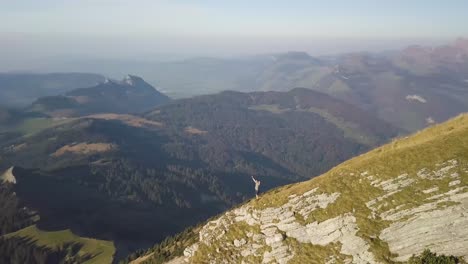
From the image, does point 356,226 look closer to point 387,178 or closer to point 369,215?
point 369,215

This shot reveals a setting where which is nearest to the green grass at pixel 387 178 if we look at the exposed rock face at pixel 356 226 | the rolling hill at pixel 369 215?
the rolling hill at pixel 369 215

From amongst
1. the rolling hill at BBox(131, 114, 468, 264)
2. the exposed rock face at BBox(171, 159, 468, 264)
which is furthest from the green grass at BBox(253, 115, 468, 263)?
the exposed rock face at BBox(171, 159, 468, 264)

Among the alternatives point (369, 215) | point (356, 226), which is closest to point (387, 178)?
point (369, 215)

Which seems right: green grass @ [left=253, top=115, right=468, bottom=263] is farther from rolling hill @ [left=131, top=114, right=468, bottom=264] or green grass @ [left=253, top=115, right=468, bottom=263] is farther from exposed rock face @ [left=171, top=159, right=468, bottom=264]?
exposed rock face @ [left=171, top=159, right=468, bottom=264]

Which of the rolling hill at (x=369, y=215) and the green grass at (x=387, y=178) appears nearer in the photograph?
the rolling hill at (x=369, y=215)

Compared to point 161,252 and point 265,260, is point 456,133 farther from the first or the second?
point 161,252

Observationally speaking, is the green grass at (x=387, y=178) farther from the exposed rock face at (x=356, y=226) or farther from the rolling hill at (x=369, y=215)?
the exposed rock face at (x=356, y=226)

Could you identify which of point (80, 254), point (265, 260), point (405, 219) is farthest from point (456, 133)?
point (80, 254)
